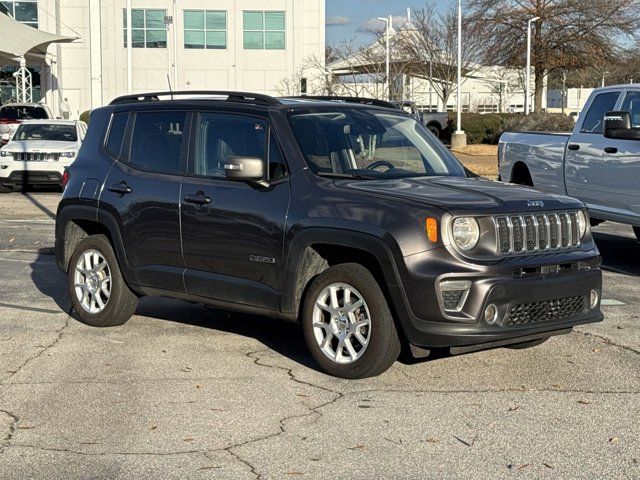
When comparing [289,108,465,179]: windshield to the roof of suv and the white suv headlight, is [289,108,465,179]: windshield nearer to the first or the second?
the roof of suv

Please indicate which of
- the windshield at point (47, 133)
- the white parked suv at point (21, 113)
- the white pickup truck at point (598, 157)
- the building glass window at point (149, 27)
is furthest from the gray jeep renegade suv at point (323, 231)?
the building glass window at point (149, 27)

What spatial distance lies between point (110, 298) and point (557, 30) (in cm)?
4654

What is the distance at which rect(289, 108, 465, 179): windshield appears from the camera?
7.43 metres

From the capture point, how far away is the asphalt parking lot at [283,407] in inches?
207

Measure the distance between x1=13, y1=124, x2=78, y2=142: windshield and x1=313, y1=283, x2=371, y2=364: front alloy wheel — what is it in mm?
17619

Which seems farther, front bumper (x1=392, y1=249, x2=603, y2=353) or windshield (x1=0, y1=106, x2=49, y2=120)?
windshield (x1=0, y1=106, x2=49, y2=120)

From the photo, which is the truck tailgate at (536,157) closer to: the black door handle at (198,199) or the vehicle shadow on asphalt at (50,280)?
the vehicle shadow on asphalt at (50,280)

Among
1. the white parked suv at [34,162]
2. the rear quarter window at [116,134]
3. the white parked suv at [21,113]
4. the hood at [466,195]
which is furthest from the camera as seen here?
the white parked suv at [21,113]

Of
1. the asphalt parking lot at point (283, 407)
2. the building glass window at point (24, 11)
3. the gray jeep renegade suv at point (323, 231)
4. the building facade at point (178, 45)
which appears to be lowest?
the asphalt parking lot at point (283, 407)

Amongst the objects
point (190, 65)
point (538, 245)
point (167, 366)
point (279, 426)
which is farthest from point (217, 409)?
point (190, 65)

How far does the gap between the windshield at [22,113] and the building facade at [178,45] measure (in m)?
26.5

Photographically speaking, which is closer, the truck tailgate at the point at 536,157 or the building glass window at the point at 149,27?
the truck tailgate at the point at 536,157

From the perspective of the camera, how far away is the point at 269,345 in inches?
316

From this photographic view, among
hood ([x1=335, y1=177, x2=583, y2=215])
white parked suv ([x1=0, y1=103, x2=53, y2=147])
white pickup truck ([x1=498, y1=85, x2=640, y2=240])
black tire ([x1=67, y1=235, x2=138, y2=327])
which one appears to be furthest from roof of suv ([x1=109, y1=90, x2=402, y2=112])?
white parked suv ([x1=0, y1=103, x2=53, y2=147])
